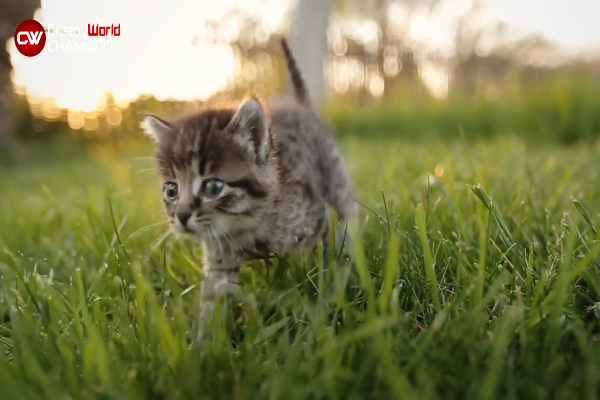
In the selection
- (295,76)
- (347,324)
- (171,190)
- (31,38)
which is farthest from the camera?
(295,76)

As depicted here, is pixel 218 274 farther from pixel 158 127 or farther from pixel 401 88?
pixel 401 88

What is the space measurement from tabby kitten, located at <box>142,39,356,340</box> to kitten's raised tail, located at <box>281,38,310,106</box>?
0.53 meters

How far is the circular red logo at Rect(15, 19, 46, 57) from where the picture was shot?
1788mm

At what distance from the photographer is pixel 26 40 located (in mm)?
1809

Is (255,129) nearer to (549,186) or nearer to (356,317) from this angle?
(356,317)

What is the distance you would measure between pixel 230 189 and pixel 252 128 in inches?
6.6

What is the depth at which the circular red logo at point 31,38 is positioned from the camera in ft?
5.87

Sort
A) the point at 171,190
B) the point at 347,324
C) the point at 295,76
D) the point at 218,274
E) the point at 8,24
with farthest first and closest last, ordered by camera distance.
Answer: the point at 8,24 → the point at 295,76 → the point at 171,190 → the point at 218,274 → the point at 347,324

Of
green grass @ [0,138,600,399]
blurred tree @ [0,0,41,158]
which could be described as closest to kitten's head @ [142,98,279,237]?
green grass @ [0,138,600,399]

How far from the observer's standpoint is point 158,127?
1422mm

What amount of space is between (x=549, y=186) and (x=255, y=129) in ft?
4.10

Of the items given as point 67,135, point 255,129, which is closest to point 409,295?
point 255,129

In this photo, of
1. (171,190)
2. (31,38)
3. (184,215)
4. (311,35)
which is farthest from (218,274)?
(311,35)

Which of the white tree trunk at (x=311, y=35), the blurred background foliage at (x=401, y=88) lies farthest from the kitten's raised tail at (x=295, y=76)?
the white tree trunk at (x=311, y=35)
